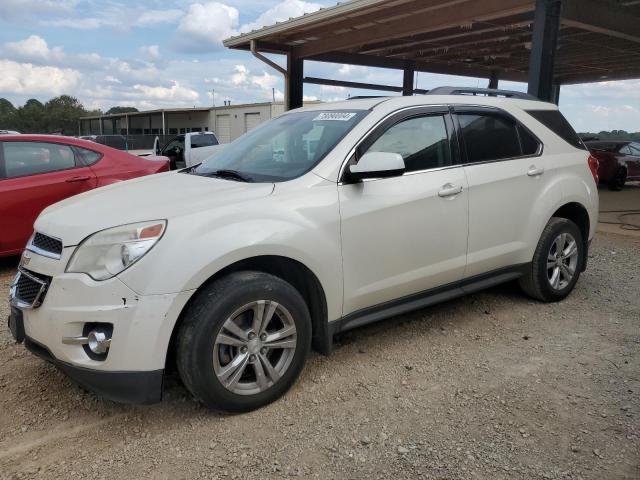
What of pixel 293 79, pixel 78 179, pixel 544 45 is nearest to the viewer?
pixel 78 179

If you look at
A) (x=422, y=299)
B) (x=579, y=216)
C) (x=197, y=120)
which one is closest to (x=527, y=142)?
(x=579, y=216)

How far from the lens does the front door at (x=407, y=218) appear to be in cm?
328

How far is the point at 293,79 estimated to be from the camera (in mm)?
14164

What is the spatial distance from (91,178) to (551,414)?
5.18 meters

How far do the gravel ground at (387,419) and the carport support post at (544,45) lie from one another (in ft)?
18.2

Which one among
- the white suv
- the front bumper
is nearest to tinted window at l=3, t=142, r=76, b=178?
the white suv

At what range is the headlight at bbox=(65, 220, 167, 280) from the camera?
2572mm

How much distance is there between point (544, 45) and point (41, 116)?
75679 millimetres

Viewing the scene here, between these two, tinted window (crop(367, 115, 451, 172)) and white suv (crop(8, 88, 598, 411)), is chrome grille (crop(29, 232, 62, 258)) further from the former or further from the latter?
tinted window (crop(367, 115, 451, 172))

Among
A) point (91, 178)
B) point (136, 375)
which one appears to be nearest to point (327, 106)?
point (136, 375)

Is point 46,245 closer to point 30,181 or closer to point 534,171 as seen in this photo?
point 30,181

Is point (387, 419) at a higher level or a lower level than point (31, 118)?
lower

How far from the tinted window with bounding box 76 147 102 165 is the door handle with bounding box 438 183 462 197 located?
4.25 metres

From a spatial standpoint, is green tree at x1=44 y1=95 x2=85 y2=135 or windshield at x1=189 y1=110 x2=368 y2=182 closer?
windshield at x1=189 y1=110 x2=368 y2=182
